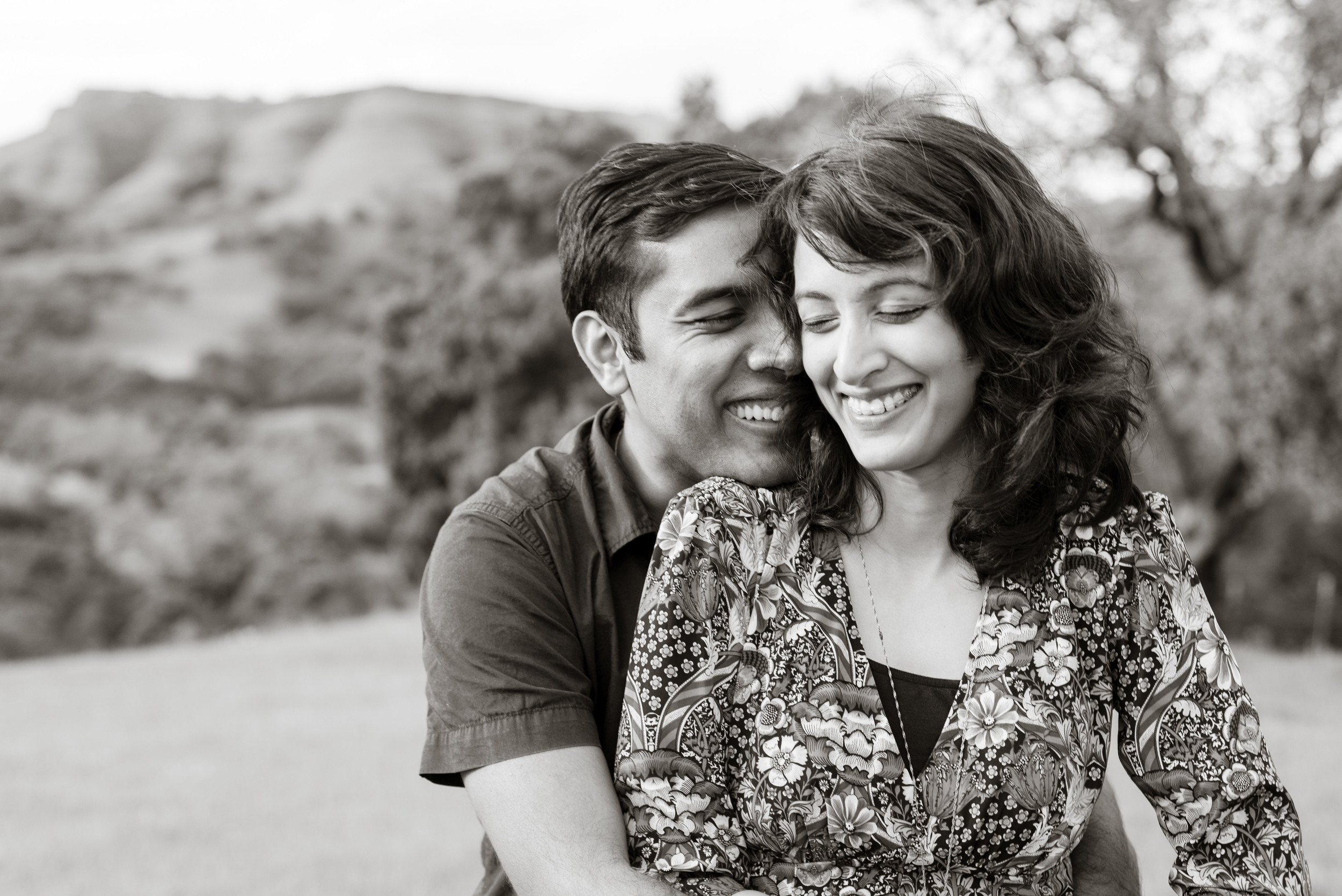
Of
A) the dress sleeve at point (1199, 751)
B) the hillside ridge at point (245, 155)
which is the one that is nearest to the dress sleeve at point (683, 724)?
the dress sleeve at point (1199, 751)

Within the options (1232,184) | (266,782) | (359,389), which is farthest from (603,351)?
(359,389)

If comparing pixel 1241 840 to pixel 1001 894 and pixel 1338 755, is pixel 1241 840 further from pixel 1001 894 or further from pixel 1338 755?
pixel 1338 755

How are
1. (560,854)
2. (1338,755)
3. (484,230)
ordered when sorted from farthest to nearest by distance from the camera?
(484,230), (1338,755), (560,854)

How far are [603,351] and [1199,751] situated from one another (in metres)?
1.46

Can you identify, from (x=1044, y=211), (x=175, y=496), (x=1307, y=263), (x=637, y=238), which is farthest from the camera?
(x=175, y=496)

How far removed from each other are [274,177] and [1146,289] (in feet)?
169

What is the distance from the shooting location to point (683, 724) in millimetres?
1945

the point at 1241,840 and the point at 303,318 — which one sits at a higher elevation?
the point at 1241,840

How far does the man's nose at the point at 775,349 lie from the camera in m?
2.41

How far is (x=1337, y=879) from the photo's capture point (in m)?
5.41

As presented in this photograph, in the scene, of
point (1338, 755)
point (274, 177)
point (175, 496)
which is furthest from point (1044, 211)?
point (274, 177)

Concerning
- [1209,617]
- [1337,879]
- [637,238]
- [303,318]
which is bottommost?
[303,318]

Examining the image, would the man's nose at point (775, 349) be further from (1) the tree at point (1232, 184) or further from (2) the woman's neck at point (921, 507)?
(1) the tree at point (1232, 184)

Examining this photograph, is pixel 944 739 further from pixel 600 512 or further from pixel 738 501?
pixel 600 512
